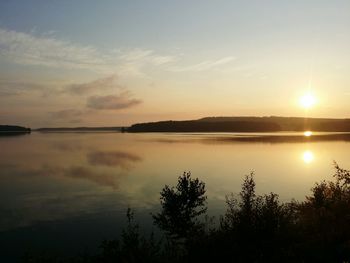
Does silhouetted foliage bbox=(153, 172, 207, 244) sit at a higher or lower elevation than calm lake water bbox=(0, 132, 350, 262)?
higher

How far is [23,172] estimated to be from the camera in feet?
222

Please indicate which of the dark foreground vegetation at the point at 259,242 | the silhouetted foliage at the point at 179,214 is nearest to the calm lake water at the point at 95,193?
the silhouetted foliage at the point at 179,214

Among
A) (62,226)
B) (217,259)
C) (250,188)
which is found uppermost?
(250,188)

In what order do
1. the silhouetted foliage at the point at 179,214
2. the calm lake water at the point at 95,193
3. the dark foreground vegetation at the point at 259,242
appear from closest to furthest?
the dark foreground vegetation at the point at 259,242, the silhouetted foliage at the point at 179,214, the calm lake water at the point at 95,193

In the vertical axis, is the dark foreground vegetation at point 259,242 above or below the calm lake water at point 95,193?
above

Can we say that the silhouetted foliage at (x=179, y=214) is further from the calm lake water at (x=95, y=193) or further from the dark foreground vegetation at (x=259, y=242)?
the dark foreground vegetation at (x=259, y=242)

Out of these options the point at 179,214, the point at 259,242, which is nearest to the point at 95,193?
the point at 179,214

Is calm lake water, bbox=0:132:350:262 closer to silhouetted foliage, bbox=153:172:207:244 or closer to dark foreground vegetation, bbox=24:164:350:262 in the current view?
silhouetted foliage, bbox=153:172:207:244

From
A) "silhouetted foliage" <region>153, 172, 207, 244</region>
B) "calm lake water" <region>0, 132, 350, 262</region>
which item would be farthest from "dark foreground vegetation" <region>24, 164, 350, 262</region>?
"calm lake water" <region>0, 132, 350, 262</region>

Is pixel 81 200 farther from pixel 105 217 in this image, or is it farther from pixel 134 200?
pixel 105 217

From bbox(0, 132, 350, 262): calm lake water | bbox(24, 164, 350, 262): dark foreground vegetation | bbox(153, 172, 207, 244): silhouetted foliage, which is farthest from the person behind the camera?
bbox(0, 132, 350, 262): calm lake water

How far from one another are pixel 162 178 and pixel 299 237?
41.2m

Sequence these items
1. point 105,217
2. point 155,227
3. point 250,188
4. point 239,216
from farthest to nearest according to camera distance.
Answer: point 105,217, point 155,227, point 250,188, point 239,216

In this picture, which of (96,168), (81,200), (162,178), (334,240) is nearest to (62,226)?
(81,200)
